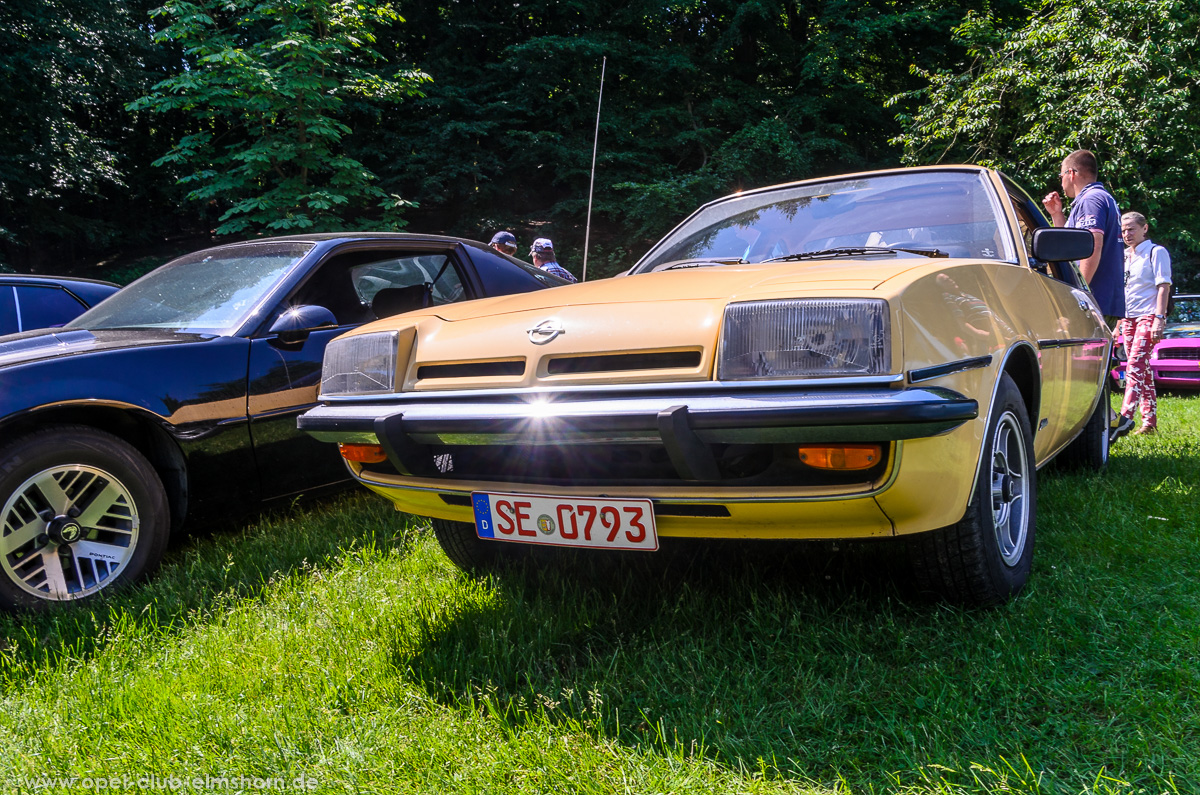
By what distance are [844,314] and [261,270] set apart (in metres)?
2.92

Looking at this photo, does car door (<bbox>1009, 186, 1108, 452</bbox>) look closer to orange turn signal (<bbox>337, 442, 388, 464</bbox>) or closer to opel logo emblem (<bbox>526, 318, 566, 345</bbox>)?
opel logo emblem (<bbox>526, 318, 566, 345</bbox>)

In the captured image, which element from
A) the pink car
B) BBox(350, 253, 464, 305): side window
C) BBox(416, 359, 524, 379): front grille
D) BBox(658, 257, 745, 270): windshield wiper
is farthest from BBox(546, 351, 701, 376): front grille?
the pink car

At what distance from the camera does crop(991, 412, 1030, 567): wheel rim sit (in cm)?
230

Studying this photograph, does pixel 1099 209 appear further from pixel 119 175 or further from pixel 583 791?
pixel 119 175

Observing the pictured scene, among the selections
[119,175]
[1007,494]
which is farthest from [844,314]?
[119,175]

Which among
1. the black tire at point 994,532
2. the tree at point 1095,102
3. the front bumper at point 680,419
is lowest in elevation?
the black tire at point 994,532

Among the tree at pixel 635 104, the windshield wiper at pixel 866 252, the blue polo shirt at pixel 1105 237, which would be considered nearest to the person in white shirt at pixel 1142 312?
the blue polo shirt at pixel 1105 237

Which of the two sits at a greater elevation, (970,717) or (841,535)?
(841,535)

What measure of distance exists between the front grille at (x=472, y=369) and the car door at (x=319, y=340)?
135 cm

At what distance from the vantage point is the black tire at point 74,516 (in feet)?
8.43

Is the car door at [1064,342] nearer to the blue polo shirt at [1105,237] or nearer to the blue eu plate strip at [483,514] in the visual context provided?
the blue polo shirt at [1105,237]

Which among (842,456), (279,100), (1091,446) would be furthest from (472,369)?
(279,100)

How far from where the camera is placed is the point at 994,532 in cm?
211

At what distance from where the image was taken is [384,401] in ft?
7.43
